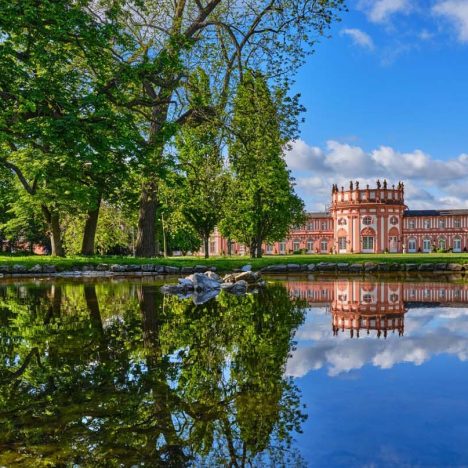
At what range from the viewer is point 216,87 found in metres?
21.0

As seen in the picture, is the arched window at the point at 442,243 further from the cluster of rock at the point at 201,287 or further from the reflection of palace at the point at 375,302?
the cluster of rock at the point at 201,287

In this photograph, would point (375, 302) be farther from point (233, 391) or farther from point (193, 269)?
point (193, 269)

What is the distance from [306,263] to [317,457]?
803 inches

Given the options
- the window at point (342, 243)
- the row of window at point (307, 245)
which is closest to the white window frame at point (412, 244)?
the row of window at point (307, 245)

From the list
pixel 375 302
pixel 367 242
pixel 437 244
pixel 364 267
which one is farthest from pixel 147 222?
pixel 437 244

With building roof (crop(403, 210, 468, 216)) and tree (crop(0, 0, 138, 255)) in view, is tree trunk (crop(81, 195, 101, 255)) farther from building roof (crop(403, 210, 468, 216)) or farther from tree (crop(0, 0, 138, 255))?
building roof (crop(403, 210, 468, 216))

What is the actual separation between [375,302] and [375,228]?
74.8 meters

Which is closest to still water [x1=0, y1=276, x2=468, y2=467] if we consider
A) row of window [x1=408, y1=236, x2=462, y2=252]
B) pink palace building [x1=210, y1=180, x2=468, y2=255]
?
pink palace building [x1=210, y1=180, x2=468, y2=255]

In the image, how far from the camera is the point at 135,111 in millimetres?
A: 18484

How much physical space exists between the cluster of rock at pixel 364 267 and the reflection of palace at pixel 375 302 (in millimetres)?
7988

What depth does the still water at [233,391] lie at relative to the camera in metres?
2.80

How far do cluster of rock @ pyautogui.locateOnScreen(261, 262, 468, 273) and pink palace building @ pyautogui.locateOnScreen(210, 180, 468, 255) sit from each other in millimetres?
56630

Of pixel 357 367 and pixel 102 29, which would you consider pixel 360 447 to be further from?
pixel 102 29

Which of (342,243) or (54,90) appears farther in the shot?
(342,243)
